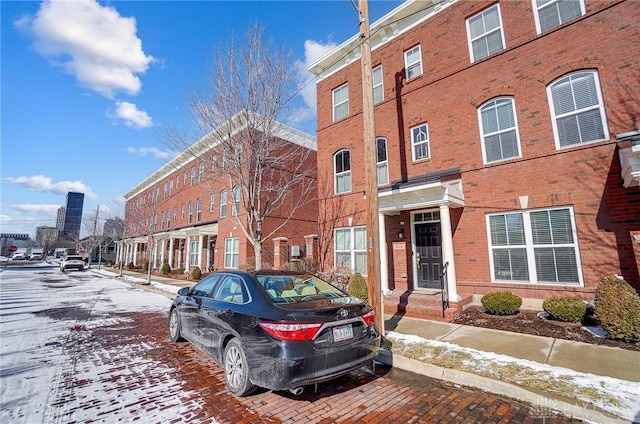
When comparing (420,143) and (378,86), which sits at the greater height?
(378,86)

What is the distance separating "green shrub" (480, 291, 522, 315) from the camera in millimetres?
7440

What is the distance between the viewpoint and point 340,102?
14172mm

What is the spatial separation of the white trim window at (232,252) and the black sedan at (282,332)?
14.7m

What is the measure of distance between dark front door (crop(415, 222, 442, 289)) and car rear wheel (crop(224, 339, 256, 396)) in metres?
7.57

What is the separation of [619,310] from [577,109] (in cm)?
515

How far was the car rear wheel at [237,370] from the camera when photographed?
3.72 metres

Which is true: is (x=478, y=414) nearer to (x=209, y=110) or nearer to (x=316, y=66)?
(x=209, y=110)

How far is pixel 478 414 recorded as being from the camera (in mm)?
3426

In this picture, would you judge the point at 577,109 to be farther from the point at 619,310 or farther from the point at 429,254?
the point at 429,254

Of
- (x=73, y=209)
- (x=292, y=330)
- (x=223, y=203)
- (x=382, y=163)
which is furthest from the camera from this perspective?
(x=73, y=209)

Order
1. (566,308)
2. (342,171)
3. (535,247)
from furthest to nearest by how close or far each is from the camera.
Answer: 1. (342,171)
2. (535,247)
3. (566,308)

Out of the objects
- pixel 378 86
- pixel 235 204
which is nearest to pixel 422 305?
pixel 235 204

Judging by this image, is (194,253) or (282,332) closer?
(282,332)

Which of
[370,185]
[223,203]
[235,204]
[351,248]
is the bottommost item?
[351,248]
